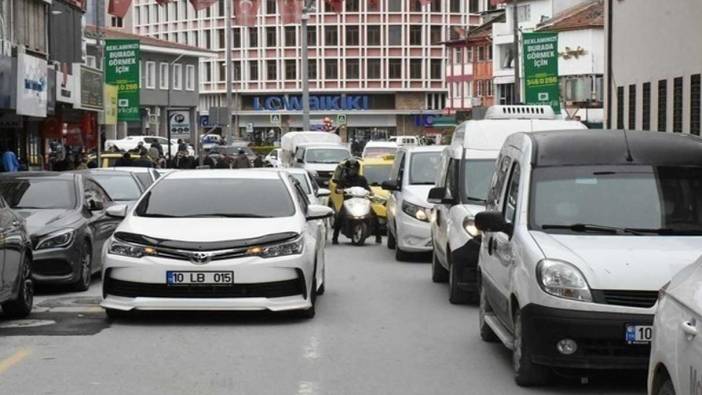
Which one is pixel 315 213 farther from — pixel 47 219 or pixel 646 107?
pixel 646 107

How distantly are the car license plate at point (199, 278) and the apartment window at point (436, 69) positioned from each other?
108931 millimetres

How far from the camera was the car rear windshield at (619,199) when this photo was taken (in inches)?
384

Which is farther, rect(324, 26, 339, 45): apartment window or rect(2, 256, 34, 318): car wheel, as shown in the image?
rect(324, 26, 339, 45): apartment window

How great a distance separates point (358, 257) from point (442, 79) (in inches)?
3914

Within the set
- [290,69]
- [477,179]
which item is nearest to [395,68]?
[290,69]

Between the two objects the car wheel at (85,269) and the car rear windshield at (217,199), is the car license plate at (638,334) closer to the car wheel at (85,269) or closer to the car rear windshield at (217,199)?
the car rear windshield at (217,199)

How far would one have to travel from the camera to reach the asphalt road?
9273 mm

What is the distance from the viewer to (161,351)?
10812 mm

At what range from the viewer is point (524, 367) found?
9148 mm

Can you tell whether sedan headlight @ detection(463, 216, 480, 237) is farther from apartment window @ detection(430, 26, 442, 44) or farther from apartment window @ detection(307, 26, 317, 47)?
apartment window @ detection(307, 26, 317, 47)

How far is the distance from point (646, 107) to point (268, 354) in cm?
2440

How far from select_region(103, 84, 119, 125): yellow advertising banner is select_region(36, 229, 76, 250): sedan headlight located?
23705 millimetres

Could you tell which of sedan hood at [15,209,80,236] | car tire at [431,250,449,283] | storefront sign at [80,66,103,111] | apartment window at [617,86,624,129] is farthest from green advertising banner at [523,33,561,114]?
sedan hood at [15,209,80,236]

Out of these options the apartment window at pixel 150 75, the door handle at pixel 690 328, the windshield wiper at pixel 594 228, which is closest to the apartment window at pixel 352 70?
the apartment window at pixel 150 75
